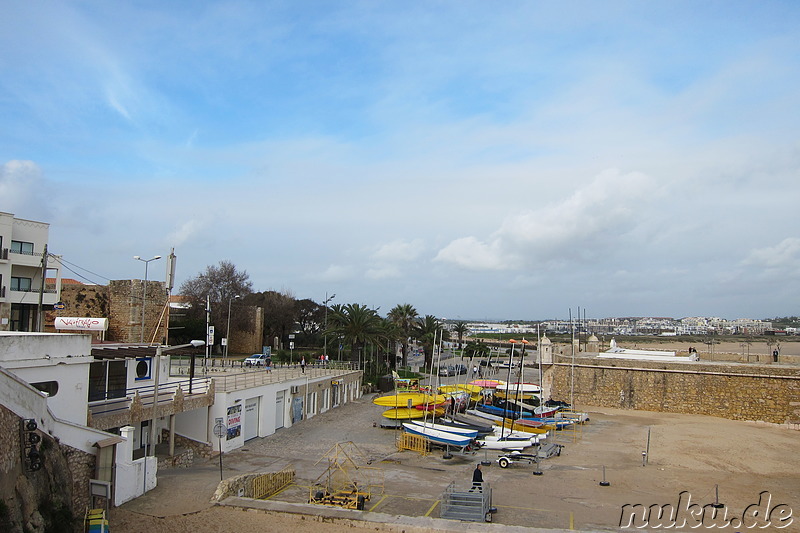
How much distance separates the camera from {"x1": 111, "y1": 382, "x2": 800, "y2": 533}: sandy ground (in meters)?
14.2

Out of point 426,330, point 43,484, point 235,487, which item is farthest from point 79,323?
point 426,330

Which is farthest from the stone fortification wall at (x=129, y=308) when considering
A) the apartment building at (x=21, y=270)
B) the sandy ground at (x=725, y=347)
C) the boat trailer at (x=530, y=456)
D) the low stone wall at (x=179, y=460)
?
the sandy ground at (x=725, y=347)

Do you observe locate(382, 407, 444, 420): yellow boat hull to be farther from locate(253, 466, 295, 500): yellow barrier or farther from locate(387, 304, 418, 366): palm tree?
locate(387, 304, 418, 366): palm tree

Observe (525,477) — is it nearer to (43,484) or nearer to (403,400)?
(403,400)

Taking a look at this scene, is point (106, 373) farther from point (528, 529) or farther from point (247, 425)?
point (528, 529)

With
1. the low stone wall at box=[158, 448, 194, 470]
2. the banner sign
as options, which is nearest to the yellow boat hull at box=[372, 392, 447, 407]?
the low stone wall at box=[158, 448, 194, 470]

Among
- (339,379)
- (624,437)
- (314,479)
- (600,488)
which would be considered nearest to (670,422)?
(624,437)

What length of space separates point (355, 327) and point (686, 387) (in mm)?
24719

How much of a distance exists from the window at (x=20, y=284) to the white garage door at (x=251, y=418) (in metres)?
20.1

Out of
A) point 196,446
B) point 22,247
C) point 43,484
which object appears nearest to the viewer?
point 43,484

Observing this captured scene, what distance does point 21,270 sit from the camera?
3709 centimetres

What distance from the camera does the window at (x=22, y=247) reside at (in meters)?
36.4

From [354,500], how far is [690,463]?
15.6 metres

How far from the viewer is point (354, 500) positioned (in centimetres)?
1628
